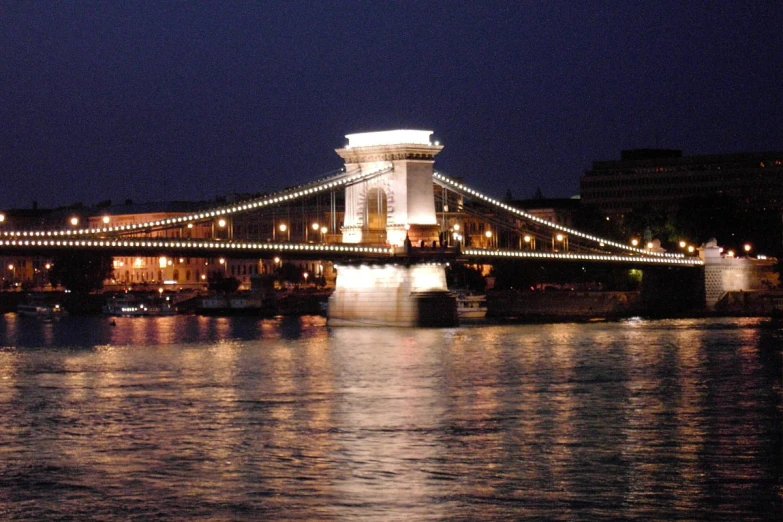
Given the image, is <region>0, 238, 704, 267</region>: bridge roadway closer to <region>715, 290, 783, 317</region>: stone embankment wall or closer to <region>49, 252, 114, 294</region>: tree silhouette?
<region>715, 290, 783, 317</region>: stone embankment wall

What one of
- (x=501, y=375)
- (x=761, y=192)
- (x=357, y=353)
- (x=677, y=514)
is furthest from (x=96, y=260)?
(x=677, y=514)

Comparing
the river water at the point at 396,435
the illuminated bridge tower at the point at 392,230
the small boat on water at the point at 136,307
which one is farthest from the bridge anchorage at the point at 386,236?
the small boat on water at the point at 136,307

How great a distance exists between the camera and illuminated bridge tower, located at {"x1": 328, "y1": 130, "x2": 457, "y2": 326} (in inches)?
2483

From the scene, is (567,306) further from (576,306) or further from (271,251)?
(271,251)

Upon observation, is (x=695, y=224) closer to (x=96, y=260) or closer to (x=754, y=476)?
(x=96, y=260)

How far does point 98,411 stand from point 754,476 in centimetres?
1275

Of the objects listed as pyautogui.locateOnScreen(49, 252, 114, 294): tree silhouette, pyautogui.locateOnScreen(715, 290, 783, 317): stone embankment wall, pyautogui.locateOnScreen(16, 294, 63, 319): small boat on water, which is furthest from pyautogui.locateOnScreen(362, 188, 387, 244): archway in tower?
pyautogui.locateOnScreen(49, 252, 114, 294): tree silhouette

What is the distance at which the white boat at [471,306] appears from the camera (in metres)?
82.6

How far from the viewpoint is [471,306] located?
275ft

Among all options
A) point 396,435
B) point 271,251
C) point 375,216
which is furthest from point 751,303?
point 396,435

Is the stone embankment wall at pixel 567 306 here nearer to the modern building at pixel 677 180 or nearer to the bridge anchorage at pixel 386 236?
the bridge anchorage at pixel 386 236

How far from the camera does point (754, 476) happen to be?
2114 centimetres

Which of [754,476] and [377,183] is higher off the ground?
[377,183]

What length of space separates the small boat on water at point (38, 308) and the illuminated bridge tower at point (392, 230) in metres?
30.4
